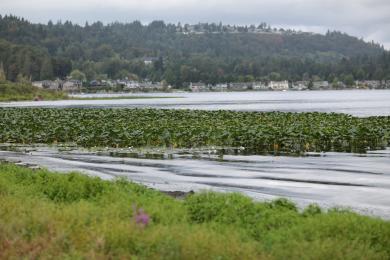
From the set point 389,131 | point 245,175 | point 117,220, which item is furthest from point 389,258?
point 389,131

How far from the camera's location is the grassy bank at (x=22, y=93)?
150500 millimetres

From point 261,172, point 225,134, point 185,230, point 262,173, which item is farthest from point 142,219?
point 225,134

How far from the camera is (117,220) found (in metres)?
13.9

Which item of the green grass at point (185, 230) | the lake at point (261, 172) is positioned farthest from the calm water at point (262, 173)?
the green grass at point (185, 230)

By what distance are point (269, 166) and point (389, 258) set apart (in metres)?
16.7

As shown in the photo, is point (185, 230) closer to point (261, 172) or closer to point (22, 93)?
point (261, 172)

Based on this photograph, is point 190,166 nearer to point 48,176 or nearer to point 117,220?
point 48,176

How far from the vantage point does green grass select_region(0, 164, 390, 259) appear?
39.6 ft

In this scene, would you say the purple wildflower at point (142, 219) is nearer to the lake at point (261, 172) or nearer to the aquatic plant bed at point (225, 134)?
the lake at point (261, 172)

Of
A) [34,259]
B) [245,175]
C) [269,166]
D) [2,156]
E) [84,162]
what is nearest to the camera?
[34,259]

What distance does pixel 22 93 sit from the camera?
157m

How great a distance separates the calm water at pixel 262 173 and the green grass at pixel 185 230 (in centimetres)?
448

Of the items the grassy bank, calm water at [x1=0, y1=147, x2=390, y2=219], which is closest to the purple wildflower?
calm water at [x1=0, y1=147, x2=390, y2=219]

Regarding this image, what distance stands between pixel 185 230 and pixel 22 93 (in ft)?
488
